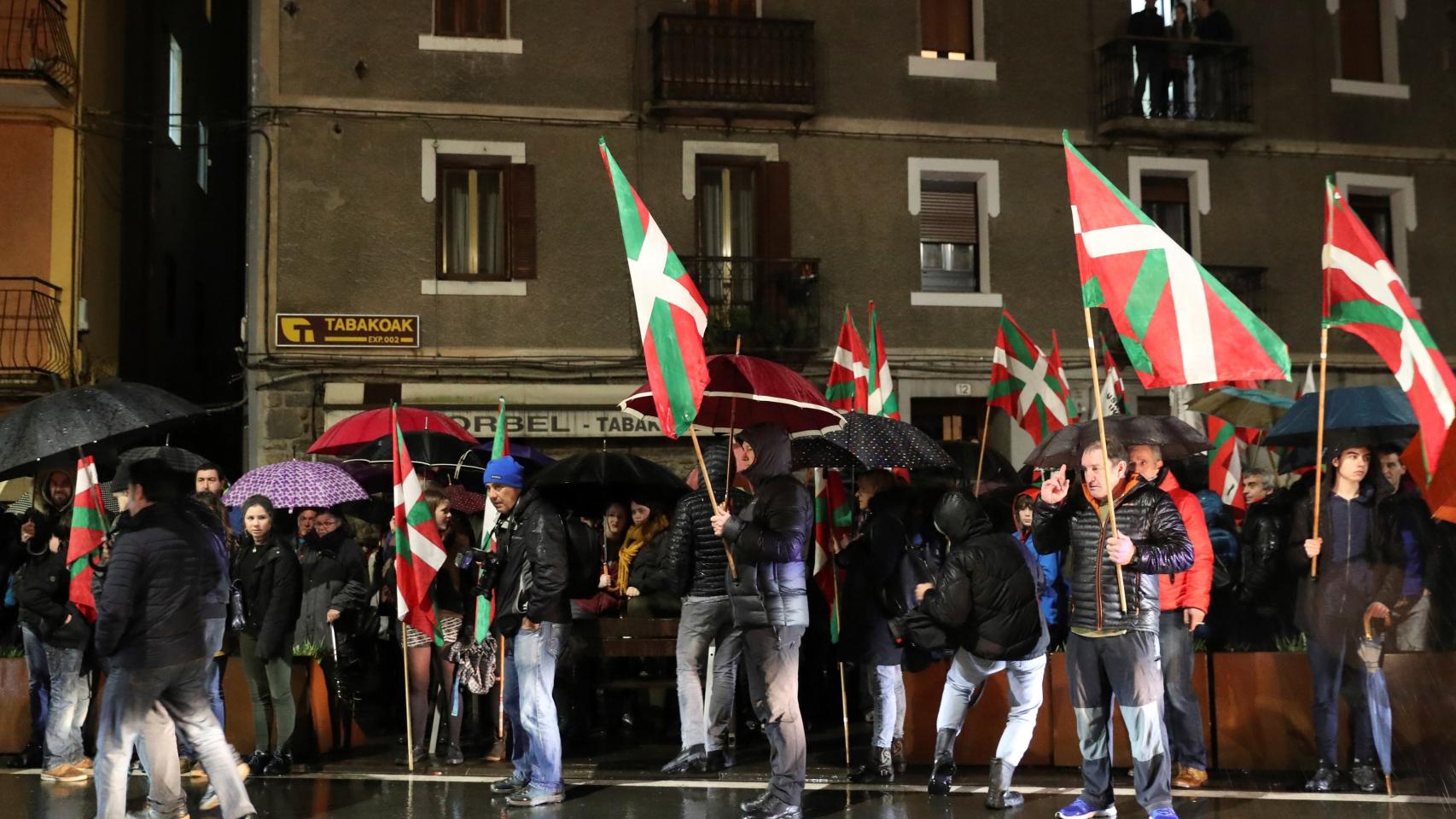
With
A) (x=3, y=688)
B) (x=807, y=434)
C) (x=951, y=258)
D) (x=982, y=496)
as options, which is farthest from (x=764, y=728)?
(x=951, y=258)

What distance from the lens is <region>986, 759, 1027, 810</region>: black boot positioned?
8.80 metres

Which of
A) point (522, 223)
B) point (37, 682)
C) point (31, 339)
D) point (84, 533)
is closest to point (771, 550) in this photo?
point (84, 533)

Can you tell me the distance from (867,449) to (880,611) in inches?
44.0

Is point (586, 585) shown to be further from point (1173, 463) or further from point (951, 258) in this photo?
point (951, 258)

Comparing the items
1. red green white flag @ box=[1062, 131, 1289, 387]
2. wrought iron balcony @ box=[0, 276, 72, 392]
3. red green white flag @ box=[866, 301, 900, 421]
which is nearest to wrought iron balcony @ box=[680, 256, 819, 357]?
red green white flag @ box=[866, 301, 900, 421]

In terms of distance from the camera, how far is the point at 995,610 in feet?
28.8

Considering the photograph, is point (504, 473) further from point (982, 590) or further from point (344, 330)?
point (344, 330)

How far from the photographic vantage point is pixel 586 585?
8.97 m

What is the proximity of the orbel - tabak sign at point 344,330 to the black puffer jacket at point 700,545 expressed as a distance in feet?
31.9

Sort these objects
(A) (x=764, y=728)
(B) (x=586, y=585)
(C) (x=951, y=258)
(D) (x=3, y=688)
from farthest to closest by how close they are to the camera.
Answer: (C) (x=951, y=258) < (D) (x=3, y=688) < (B) (x=586, y=585) < (A) (x=764, y=728)

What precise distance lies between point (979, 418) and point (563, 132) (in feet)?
21.2

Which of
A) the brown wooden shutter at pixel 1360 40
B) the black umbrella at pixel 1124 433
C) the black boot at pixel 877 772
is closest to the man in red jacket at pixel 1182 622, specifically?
the black umbrella at pixel 1124 433

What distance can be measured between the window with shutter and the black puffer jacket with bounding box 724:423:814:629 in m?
12.8

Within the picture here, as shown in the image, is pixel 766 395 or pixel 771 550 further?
pixel 766 395
